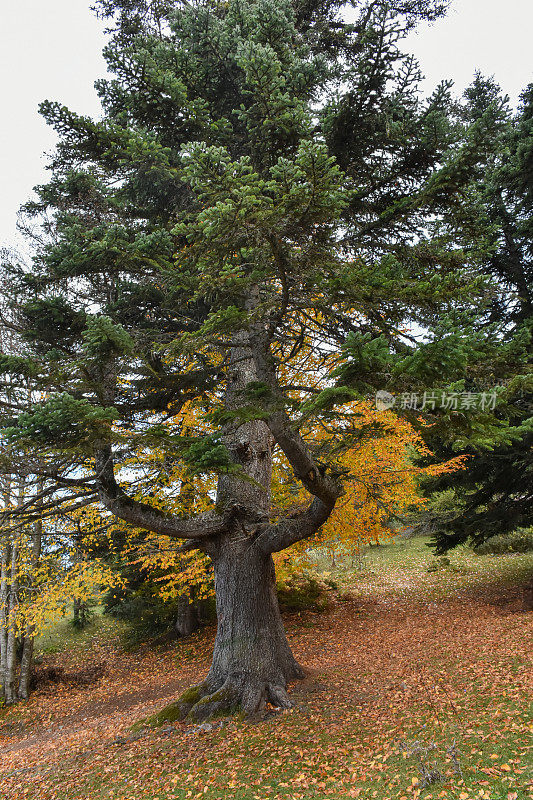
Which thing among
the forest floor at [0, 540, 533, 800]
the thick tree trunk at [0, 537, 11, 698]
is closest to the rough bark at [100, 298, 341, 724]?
the forest floor at [0, 540, 533, 800]

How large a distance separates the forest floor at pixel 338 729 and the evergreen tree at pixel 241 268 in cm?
91

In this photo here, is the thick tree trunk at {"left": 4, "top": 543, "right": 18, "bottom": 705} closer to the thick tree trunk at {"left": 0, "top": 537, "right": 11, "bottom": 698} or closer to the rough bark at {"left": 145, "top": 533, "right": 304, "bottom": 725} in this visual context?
the thick tree trunk at {"left": 0, "top": 537, "right": 11, "bottom": 698}

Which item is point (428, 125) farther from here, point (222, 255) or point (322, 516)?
point (322, 516)

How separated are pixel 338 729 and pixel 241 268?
6282 mm

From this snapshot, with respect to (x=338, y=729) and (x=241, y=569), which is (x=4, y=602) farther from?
(x=338, y=729)

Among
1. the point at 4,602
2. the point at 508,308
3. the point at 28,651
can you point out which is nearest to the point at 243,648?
the point at 4,602

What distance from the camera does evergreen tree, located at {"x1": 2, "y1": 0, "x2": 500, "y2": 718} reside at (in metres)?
4.90

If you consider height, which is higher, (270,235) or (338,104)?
(338,104)

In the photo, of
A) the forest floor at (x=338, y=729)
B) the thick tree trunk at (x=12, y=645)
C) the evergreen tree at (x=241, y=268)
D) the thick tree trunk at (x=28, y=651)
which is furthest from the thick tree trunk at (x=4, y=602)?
the evergreen tree at (x=241, y=268)

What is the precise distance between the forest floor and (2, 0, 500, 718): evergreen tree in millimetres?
907

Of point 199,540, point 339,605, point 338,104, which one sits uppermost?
point 338,104

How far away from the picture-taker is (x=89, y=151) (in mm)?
8211

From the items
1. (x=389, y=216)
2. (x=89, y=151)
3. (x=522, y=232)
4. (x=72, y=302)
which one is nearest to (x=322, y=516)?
(x=389, y=216)

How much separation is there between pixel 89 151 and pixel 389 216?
548 centimetres
